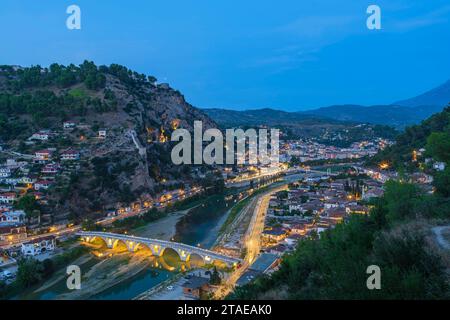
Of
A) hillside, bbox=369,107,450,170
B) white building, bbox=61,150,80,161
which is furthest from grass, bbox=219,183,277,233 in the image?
white building, bbox=61,150,80,161

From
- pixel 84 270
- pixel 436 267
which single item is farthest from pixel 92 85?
pixel 436 267

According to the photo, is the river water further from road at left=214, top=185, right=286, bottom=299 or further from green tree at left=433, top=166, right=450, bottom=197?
green tree at left=433, top=166, right=450, bottom=197

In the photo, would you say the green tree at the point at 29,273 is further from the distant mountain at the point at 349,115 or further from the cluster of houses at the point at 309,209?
the distant mountain at the point at 349,115

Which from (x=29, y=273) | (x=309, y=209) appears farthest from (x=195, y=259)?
(x=309, y=209)

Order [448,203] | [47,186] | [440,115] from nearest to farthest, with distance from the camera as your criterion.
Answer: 1. [448,203]
2. [47,186]
3. [440,115]

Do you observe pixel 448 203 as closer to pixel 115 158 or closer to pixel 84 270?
pixel 84 270
